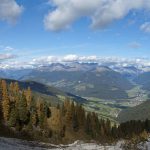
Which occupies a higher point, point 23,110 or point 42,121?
point 23,110

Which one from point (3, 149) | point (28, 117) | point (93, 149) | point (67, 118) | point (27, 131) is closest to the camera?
point (3, 149)

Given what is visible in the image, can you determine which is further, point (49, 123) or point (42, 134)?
point (49, 123)

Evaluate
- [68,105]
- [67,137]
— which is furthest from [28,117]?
[68,105]

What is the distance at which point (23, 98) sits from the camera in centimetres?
15625

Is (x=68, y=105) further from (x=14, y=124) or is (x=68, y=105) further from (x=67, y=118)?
(x=14, y=124)

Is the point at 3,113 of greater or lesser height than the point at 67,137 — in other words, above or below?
above

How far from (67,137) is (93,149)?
239ft

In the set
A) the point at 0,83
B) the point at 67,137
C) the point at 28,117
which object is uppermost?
the point at 0,83

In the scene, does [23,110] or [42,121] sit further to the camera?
[42,121]

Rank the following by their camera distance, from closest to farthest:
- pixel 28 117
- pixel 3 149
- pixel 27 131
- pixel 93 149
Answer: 1. pixel 3 149
2. pixel 93 149
3. pixel 27 131
4. pixel 28 117

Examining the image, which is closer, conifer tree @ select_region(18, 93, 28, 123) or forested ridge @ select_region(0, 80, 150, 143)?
forested ridge @ select_region(0, 80, 150, 143)

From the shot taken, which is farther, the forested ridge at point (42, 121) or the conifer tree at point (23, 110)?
the conifer tree at point (23, 110)

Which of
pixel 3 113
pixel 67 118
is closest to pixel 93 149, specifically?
pixel 3 113

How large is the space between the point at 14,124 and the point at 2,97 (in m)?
20.1
